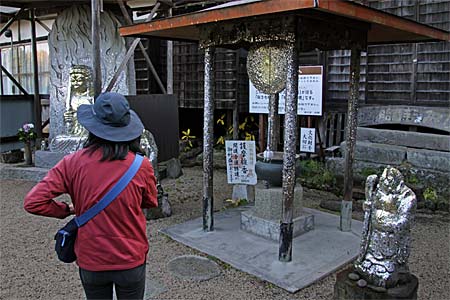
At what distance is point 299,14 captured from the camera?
160 inches

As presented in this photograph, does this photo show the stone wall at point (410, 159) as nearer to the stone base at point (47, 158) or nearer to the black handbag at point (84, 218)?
the black handbag at point (84, 218)

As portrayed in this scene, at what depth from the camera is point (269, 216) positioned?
205 inches

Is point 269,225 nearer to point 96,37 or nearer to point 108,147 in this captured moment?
point 108,147

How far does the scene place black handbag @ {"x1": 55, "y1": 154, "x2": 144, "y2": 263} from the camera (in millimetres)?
2334

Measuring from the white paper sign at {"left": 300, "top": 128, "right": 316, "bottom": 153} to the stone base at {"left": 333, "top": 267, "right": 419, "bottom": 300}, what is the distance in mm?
5261

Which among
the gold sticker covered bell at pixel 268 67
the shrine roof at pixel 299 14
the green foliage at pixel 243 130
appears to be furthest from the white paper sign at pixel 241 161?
the green foliage at pixel 243 130

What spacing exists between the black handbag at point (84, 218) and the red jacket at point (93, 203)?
0.07 ft

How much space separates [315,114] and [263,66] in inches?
129

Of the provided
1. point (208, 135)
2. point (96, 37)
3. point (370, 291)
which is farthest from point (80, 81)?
point (370, 291)

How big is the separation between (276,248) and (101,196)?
9.60 ft

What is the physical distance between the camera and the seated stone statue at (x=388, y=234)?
3.19 meters

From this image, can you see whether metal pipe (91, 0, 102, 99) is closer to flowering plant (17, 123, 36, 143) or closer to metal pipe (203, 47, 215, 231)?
metal pipe (203, 47, 215, 231)

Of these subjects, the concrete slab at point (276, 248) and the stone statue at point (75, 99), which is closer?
the concrete slab at point (276, 248)

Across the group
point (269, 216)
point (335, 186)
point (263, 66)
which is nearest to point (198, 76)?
point (335, 186)
